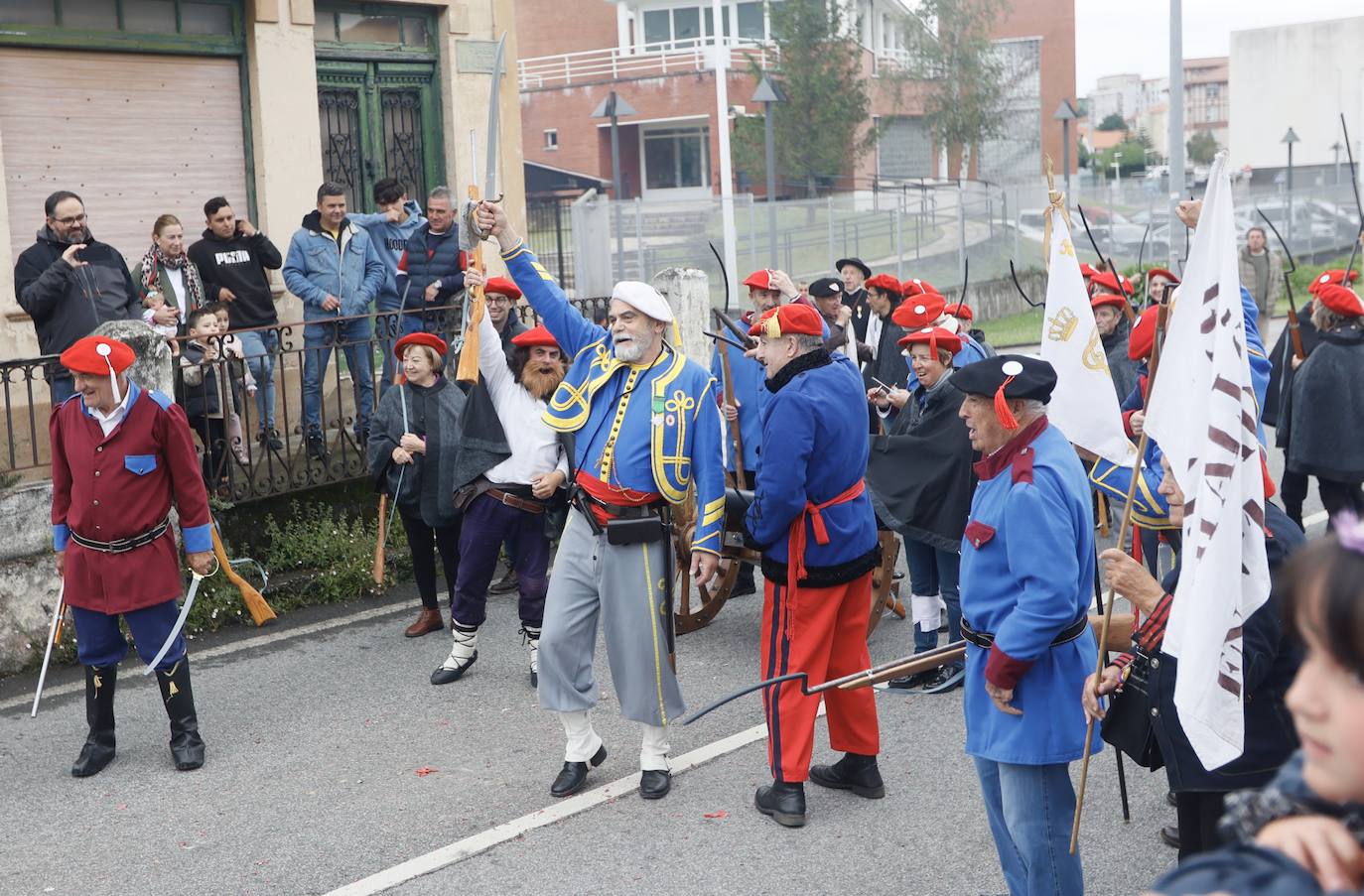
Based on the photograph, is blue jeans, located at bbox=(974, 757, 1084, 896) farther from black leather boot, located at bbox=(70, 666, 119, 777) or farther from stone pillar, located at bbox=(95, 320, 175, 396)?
stone pillar, located at bbox=(95, 320, 175, 396)

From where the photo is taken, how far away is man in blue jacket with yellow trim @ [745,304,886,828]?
18.6ft

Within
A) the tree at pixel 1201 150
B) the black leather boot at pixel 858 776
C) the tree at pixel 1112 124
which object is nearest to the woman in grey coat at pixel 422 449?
the black leather boot at pixel 858 776

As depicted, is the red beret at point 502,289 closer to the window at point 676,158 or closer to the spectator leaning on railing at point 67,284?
the spectator leaning on railing at point 67,284

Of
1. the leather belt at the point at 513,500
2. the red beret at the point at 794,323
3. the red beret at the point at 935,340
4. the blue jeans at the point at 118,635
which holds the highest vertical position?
the red beret at the point at 794,323

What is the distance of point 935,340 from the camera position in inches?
276

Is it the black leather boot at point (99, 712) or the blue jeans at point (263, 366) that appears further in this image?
the blue jeans at point (263, 366)

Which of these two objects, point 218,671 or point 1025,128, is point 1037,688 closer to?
point 218,671

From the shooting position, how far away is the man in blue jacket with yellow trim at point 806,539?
5.67 meters

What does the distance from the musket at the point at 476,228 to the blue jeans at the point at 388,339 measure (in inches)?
106

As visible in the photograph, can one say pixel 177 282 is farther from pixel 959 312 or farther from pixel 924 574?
pixel 924 574

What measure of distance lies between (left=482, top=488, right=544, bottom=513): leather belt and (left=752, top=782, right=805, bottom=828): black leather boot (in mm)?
2374

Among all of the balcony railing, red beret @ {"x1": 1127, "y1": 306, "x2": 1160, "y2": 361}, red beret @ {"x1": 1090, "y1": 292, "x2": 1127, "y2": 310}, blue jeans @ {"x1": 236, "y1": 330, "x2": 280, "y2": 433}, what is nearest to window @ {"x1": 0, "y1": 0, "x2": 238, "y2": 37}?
blue jeans @ {"x1": 236, "y1": 330, "x2": 280, "y2": 433}

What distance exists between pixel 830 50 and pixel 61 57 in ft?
84.4

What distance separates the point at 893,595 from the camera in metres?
8.75
